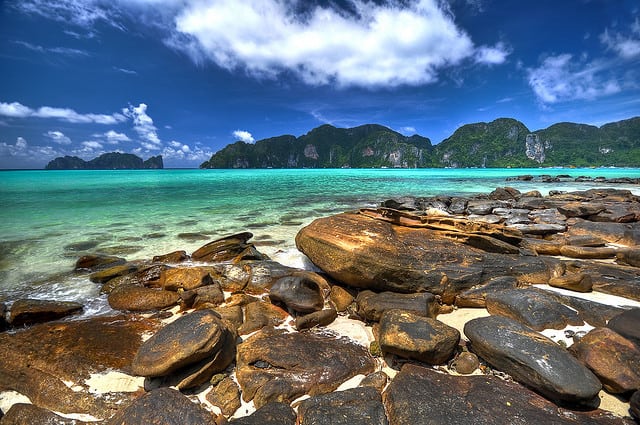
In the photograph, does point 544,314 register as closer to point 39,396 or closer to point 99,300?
point 39,396

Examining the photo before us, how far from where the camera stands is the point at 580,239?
9406 mm

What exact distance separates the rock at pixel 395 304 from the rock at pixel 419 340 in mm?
739

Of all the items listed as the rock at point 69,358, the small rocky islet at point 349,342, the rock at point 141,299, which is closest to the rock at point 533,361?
the small rocky islet at point 349,342

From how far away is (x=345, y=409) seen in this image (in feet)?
10.6

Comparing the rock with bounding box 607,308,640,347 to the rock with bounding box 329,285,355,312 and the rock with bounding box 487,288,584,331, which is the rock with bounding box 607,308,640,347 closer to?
the rock with bounding box 487,288,584,331

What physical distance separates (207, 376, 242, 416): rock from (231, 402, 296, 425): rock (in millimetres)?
→ 504

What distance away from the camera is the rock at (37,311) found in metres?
5.71

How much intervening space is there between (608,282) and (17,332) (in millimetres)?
12205

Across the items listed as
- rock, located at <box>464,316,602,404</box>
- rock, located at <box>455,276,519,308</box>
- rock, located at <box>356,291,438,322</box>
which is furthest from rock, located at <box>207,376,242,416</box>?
rock, located at <box>455,276,519,308</box>

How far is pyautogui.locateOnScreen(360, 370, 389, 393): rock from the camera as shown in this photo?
12.5ft

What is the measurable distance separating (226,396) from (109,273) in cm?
655

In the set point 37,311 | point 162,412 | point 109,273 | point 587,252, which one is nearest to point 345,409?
point 162,412

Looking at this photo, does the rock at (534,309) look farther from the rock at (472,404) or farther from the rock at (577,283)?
the rock at (472,404)

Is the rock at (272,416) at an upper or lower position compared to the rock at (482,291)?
lower
